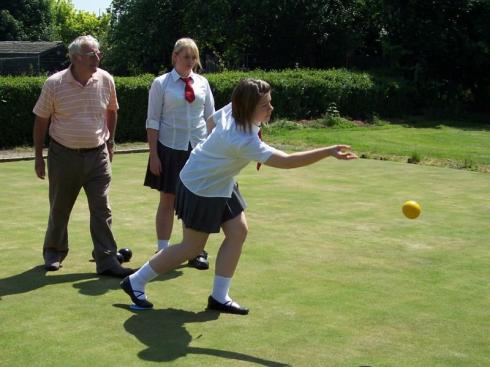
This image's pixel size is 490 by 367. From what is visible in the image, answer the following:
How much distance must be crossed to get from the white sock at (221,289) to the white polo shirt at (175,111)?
162cm

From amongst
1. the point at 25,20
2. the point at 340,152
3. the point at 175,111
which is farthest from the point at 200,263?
the point at 25,20

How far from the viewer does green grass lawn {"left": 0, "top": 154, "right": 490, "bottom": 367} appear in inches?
179

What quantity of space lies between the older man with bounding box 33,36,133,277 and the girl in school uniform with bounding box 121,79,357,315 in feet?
3.63

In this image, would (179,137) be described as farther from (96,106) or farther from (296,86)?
(296,86)

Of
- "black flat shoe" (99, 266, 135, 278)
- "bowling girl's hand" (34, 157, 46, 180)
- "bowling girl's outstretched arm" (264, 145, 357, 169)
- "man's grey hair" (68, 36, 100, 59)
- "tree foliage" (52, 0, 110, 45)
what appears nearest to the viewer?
"bowling girl's outstretched arm" (264, 145, 357, 169)

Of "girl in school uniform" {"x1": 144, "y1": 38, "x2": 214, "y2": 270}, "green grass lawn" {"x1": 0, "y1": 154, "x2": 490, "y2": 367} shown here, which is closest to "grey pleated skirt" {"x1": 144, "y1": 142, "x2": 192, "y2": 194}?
"girl in school uniform" {"x1": 144, "y1": 38, "x2": 214, "y2": 270}

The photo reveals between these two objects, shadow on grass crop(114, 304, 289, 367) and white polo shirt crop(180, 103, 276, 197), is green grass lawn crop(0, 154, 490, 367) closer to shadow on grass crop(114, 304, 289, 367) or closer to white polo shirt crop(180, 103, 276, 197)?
shadow on grass crop(114, 304, 289, 367)

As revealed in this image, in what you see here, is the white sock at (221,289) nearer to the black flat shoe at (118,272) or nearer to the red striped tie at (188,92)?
the black flat shoe at (118,272)

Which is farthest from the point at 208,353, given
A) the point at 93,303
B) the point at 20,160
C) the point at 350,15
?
the point at 350,15

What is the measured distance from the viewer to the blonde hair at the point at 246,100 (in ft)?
16.2

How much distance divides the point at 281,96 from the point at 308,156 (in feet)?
54.1

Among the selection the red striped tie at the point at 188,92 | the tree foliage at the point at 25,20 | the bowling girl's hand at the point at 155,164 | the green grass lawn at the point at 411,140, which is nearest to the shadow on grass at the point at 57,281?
the bowling girl's hand at the point at 155,164

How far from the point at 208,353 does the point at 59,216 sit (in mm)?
2455

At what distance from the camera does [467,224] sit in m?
8.59
